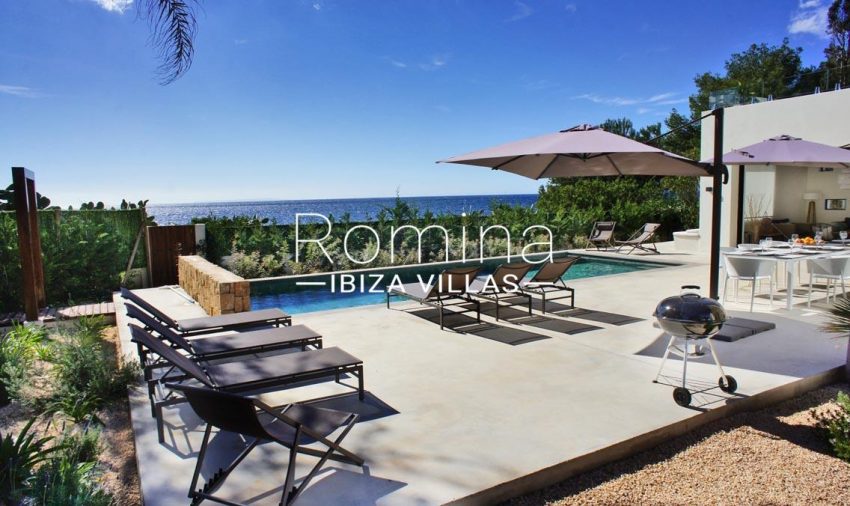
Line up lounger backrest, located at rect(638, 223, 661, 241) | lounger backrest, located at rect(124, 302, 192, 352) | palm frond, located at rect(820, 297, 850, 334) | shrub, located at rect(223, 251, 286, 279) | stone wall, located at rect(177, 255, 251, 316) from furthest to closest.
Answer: lounger backrest, located at rect(638, 223, 661, 241)
shrub, located at rect(223, 251, 286, 279)
stone wall, located at rect(177, 255, 251, 316)
lounger backrest, located at rect(124, 302, 192, 352)
palm frond, located at rect(820, 297, 850, 334)

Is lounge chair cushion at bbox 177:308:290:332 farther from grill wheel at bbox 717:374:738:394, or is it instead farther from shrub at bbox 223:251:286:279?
shrub at bbox 223:251:286:279

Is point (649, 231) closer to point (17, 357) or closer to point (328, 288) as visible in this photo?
point (328, 288)

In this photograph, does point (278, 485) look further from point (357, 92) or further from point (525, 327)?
point (357, 92)

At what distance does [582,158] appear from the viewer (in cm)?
720

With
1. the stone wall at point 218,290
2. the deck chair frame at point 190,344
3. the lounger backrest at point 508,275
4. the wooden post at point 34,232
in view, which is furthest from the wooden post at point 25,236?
the lounger backrest at point 508,275

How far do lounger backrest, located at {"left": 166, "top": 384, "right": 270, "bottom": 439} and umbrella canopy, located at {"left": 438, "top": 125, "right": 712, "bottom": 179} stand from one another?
3764mm

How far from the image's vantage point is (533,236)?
53.7ft

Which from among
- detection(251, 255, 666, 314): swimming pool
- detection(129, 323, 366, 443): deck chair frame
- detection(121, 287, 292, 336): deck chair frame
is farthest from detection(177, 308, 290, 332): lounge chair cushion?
detection(251, 255, 666, 314): swimming pool

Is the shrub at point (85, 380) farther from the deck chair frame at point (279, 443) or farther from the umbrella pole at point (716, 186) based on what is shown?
the umbrella pole at point (716, 186)

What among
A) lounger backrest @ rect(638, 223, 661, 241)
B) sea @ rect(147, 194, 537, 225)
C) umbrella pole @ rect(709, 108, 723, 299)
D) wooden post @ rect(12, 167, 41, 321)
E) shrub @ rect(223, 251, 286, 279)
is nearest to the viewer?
umbrella pole @ rect(709, 108, 723, 299)

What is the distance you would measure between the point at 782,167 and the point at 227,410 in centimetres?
1661

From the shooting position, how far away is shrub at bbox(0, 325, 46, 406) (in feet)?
14.9

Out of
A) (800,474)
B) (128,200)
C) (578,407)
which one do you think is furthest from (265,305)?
(800,474)

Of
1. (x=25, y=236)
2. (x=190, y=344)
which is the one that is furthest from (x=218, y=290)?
(x=25, y=236)
